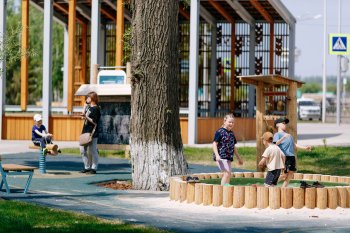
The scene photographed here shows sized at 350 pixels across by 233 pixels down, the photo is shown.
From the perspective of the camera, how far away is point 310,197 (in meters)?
8.62

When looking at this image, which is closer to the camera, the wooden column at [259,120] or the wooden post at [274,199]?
the wooden post at [274,199]

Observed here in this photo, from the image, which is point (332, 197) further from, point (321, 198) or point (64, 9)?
point (64, 9)

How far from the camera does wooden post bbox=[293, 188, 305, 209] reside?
8.63m

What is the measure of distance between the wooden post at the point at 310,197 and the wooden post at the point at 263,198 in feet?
1.82

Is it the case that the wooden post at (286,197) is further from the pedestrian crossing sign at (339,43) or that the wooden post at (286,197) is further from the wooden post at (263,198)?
the pedestrian crossing sign at (339,43)

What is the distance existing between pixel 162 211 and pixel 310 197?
207 cm

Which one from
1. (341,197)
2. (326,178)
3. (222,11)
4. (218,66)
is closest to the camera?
(341,197)

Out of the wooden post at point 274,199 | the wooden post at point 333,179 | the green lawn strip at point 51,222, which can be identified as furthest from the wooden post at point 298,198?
the green lawn strip at point 51,222

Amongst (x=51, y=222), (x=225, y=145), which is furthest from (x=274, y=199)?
(x=51, y=222)

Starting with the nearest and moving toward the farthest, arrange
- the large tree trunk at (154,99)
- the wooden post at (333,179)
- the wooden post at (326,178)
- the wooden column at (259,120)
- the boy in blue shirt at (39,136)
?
the wooden post at (333,179)
the wooden post at (326,178)
the large tree trunk at (154,99)
the wooden column at (259,120)
the boy in blue shirt at (39,136)

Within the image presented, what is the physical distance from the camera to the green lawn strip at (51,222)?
6.88 meters

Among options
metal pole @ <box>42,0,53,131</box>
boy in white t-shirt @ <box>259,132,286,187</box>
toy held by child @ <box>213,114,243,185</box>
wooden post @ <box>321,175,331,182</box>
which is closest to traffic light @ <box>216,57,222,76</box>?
metal pole @ <box>42,0,53,131</box>

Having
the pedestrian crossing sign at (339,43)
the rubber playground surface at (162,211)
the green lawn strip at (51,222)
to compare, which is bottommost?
the rubber playground surface at (162,211)

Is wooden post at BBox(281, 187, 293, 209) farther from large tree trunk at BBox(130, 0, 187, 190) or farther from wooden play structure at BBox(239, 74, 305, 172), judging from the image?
wooden play structure at BBox(239, 74, 305, 172)
